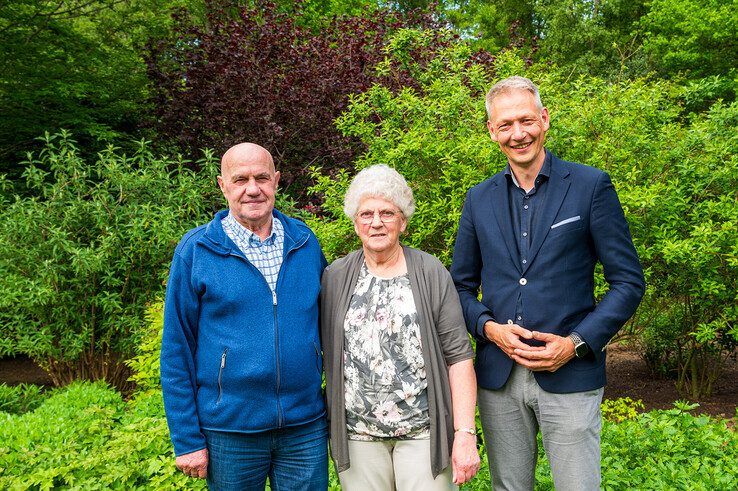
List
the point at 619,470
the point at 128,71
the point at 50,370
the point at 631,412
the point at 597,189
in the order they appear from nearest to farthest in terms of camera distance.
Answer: the point at 597,189 < the point at 619,470 < the point at 631,412 < the point at 50,370 < the point at 128,71

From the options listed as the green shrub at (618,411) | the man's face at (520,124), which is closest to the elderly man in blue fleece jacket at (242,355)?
Answer: the man's face at (520,124)

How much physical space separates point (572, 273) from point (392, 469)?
1.06m

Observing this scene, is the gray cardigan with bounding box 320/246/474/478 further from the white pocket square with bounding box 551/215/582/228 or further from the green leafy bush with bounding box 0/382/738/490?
the green leafy bush with bounding box 0/382/738/490

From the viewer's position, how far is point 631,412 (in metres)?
4.85

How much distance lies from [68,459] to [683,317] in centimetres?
563

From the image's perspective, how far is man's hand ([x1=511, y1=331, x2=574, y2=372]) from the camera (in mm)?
2307

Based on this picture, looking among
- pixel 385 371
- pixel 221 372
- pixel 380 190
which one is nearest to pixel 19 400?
pixel 221 372

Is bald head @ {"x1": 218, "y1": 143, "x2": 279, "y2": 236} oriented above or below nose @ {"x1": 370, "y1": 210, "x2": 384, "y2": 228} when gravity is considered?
above

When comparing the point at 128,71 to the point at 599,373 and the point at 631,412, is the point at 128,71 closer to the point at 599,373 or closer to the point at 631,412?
the point at 631,412

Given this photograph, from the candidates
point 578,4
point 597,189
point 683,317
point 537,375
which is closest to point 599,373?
point 537,375

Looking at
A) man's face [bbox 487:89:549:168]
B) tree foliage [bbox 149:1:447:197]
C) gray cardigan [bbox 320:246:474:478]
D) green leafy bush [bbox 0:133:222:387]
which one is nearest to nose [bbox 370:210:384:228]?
gray cardigan [bbox 320:246:474:478]

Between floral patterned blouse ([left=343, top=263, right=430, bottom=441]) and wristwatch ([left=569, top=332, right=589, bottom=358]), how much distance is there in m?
0.58

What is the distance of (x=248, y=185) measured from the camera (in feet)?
8.13

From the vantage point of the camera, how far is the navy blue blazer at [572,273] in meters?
2.35
